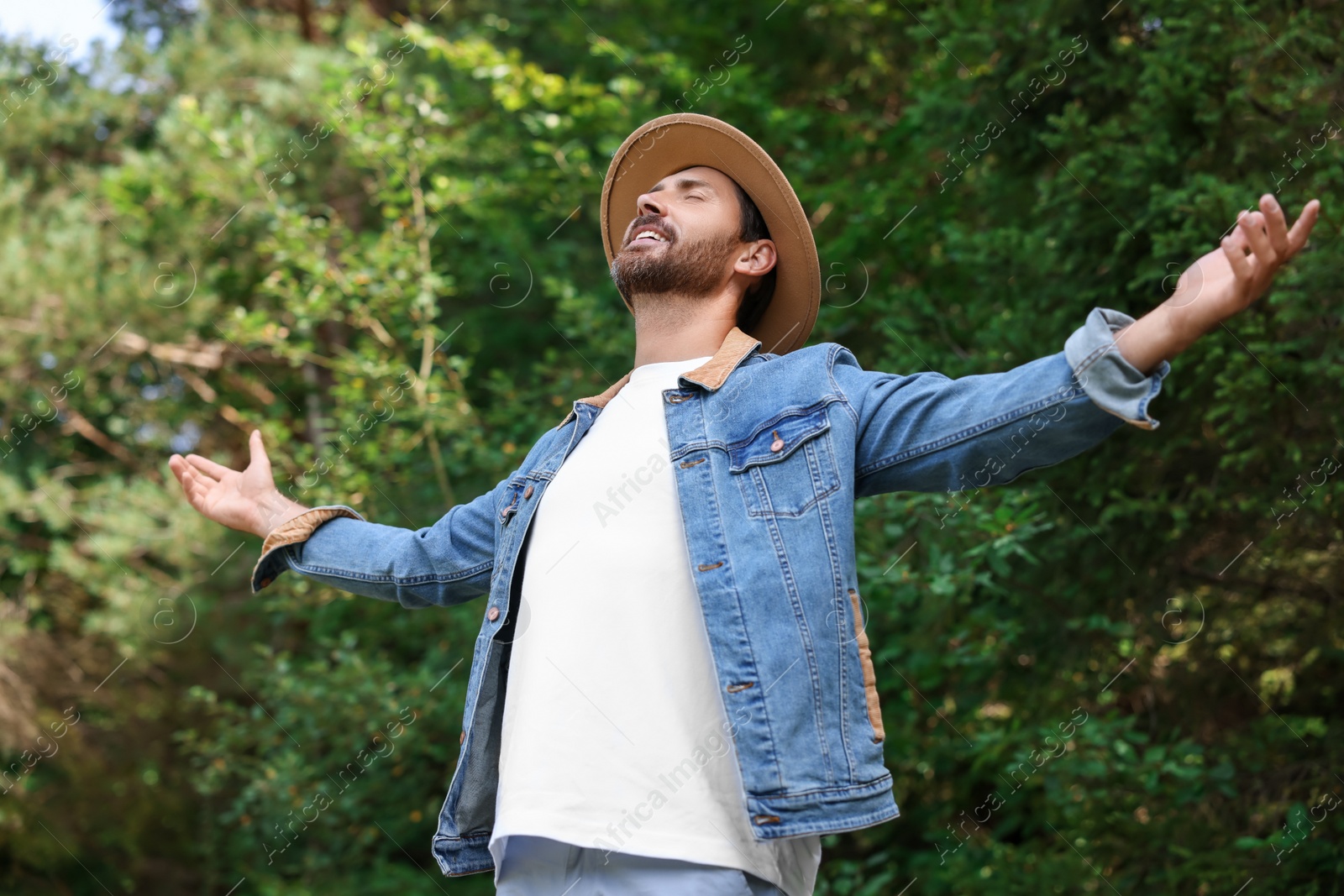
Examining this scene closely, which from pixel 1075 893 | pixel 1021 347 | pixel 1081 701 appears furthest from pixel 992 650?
pixel 1021 347

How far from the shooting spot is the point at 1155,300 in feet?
12.6

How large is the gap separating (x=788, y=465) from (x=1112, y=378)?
0.52 meters

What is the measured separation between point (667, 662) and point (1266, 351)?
262 cm

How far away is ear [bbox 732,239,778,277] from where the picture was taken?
2270 mm

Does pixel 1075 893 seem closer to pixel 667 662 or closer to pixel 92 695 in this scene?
pixel 667 662

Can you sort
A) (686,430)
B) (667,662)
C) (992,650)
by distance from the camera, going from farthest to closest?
(992,650)
(686,430)
(667,662)

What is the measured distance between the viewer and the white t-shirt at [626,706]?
1.66 meters

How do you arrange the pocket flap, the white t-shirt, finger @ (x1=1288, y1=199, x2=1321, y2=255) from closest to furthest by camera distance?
finger @ (x1=1288, y1=199, x2=1321, y2=255) → the white t-shirt → the pocket flap

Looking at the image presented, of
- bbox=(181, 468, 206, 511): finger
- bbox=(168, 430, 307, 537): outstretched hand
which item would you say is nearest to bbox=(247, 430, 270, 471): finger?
bbox=(168, 430, 307, 537): outstretched hand

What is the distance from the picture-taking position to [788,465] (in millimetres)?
1770

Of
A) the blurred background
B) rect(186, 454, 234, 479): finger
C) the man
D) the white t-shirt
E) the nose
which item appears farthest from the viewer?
the blurred background

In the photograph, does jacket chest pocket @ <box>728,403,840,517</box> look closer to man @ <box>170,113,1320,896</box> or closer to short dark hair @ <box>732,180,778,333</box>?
man @ <box>170,113,1320,896</box>

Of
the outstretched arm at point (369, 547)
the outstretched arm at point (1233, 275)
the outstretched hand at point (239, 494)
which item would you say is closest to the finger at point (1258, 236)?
the outstretched arm at point (1233, 275)

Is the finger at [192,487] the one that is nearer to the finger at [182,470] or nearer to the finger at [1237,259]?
the finger at [182,470]
